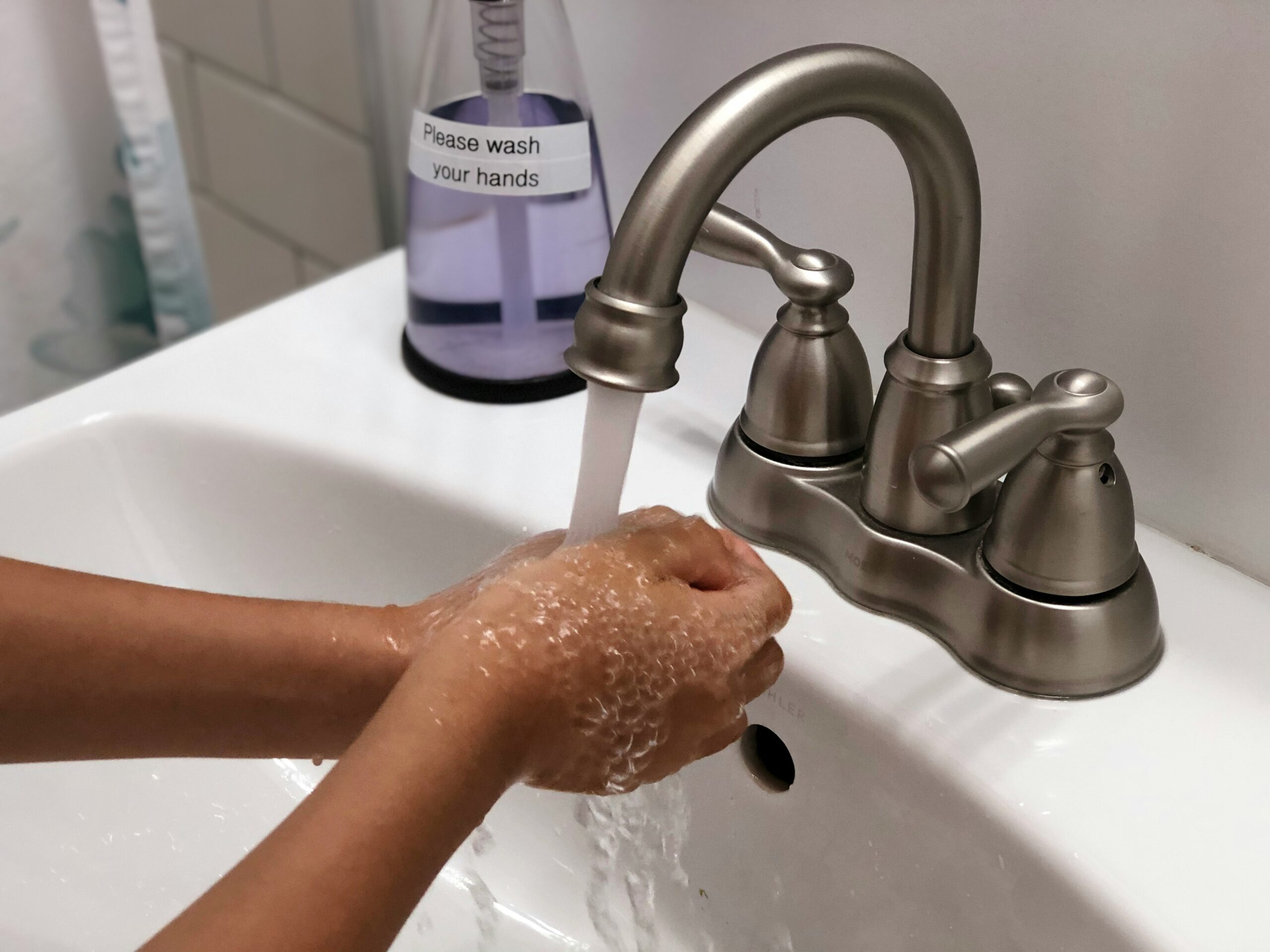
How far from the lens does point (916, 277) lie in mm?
363

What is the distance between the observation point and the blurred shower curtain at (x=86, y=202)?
626mm

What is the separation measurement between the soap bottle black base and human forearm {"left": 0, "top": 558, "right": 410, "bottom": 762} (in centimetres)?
17

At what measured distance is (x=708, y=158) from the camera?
11.3 inches

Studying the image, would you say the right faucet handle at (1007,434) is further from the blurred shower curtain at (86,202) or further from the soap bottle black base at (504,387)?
the blurred shower curtain at (86,202)

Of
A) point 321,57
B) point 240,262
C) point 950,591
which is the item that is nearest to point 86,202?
point 321,57

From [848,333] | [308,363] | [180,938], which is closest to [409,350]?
[308,363]

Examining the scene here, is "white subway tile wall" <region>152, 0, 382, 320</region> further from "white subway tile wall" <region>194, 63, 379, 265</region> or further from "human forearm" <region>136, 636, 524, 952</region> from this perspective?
"human forearm" <region>136, 636, 524, 952</region>

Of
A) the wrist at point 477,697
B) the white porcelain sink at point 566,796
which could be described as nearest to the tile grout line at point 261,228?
the white porcelain sink at point 566,796

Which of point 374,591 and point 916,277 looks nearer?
point 916,277

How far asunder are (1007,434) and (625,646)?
12 centimetres

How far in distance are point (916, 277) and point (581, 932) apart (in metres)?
0.27

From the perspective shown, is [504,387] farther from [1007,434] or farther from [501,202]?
[1007,434]

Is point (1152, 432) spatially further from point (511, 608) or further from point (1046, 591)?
point (511, 608)

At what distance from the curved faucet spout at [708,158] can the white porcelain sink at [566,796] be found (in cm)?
15
